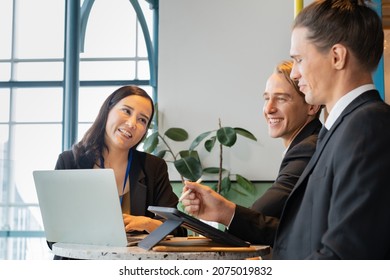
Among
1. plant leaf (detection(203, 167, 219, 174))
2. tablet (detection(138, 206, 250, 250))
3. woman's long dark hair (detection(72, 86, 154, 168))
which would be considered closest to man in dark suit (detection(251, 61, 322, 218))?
tablet (detection(138, 206, 250, 250))

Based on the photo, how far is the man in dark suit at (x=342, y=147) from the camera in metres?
1.17

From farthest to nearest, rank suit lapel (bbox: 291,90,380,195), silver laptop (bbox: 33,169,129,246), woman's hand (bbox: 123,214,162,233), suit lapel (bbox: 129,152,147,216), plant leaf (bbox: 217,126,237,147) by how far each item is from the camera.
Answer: plant leaf (bbox: 217,126,237,147) → suit lapel (bbox: 129,152,147,216) → woman's hand (bbox: 123,214,162,233) → silver laptop (bbox: 33,169,129,246) → suit lapel (bbox: 291,90,380,195)

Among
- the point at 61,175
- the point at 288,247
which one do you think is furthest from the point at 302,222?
the point at 61,175

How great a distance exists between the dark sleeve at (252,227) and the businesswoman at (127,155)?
70 cm

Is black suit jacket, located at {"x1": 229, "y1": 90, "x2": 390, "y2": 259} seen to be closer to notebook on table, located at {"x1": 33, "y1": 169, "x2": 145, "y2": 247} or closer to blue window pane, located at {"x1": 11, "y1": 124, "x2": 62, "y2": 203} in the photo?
notebook on table, located at {"x1": 33, "y1": 169, "x2": 145, "y2": 247}

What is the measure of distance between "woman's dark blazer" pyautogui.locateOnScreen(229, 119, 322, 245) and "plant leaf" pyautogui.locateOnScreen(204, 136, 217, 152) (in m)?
2.55

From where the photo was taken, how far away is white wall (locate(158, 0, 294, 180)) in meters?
4.86

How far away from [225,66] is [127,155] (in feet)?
8.05

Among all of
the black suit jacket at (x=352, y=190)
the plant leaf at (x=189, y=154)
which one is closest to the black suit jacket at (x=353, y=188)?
the black suit jacket at (x=352, y=190)

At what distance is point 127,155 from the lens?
104 inches

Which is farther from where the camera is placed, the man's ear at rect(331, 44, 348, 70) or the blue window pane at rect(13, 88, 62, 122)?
the blue window pane at rect(13, 88, 62, 122)

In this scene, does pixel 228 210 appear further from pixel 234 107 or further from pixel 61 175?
pixel 234 107

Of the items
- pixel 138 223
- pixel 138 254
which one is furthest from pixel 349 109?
pixel 138 223

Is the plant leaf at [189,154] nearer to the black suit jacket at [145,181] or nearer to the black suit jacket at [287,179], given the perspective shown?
the black suit jacket at [145,181]
